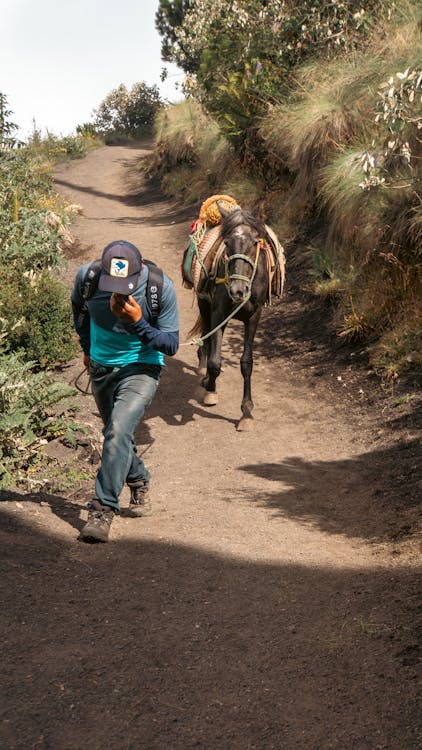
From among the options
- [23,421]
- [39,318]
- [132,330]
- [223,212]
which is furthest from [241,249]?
[132,330]

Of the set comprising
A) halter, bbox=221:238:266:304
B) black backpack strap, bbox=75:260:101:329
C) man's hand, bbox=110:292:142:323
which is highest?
black backpack strap, bbox=75:260:101:329

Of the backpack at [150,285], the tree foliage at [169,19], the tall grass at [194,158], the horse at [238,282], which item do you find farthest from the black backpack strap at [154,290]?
the tree foliage at [169,19]

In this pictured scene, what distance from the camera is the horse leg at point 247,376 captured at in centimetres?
885

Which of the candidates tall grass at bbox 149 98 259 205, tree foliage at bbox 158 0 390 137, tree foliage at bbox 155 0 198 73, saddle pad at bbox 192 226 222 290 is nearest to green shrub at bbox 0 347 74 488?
saddle pad at bbox 192 226 222 290

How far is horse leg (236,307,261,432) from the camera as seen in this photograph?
8.85 m

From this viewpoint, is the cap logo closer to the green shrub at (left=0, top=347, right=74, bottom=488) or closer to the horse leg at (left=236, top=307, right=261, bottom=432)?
the green shrub at (left=0, top=347, right=74, bottom=488)

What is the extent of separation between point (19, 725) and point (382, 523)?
3619 millimetres

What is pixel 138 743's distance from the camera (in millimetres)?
3133

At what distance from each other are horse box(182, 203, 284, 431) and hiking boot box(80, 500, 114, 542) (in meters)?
3.07

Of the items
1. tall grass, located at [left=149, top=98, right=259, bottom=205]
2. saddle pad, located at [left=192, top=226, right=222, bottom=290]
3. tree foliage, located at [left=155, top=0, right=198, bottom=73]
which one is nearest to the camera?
saddle pad, located at [left=192, top=226, right=222, bottom=290]

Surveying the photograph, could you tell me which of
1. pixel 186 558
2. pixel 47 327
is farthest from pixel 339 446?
pixel 47 327

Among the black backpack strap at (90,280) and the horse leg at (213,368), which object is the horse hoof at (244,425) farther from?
the black backpack strap at (90,280)

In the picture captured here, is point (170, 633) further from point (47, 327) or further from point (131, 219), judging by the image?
point (131, 219)

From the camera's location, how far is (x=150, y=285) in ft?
17.3
